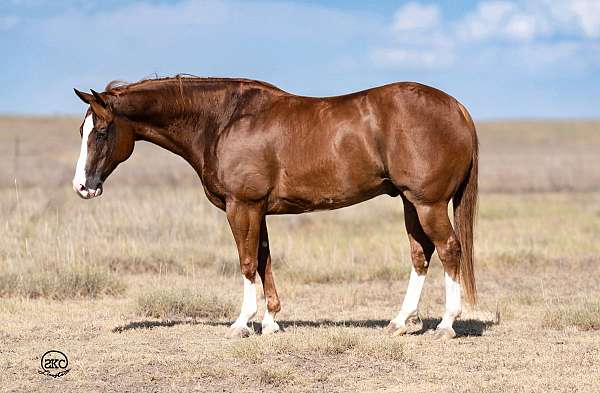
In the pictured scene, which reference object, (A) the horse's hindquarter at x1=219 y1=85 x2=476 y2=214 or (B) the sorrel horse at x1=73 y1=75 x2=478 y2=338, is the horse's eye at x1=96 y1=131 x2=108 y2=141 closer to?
(B) the sorrel horse at x1=73 y1=75 x2=478 y2=338

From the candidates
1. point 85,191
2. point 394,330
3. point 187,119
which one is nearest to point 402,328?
point 394,330

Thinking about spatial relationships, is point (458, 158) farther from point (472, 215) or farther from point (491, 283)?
point (491, 283)

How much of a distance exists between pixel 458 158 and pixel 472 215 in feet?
2.16

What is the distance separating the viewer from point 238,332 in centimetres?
773

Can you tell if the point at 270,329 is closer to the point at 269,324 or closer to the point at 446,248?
the point at 269,324

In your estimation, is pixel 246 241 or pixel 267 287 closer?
pixel 246 241

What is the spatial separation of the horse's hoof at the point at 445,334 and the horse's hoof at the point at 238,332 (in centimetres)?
170

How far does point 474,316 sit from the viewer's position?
27.9 feet

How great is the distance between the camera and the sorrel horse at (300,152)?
7.42m

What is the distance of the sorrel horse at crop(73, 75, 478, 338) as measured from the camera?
Result: 742 cm

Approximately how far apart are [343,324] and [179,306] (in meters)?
1.83

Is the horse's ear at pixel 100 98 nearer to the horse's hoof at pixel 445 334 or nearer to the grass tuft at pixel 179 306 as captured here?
the grass tuft at pixel 179 306

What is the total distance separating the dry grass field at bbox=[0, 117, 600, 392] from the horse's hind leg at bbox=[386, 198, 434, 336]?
0.85 ft

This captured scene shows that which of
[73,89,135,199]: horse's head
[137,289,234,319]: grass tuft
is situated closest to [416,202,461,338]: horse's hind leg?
[137,289,234,319]: grass tuft
